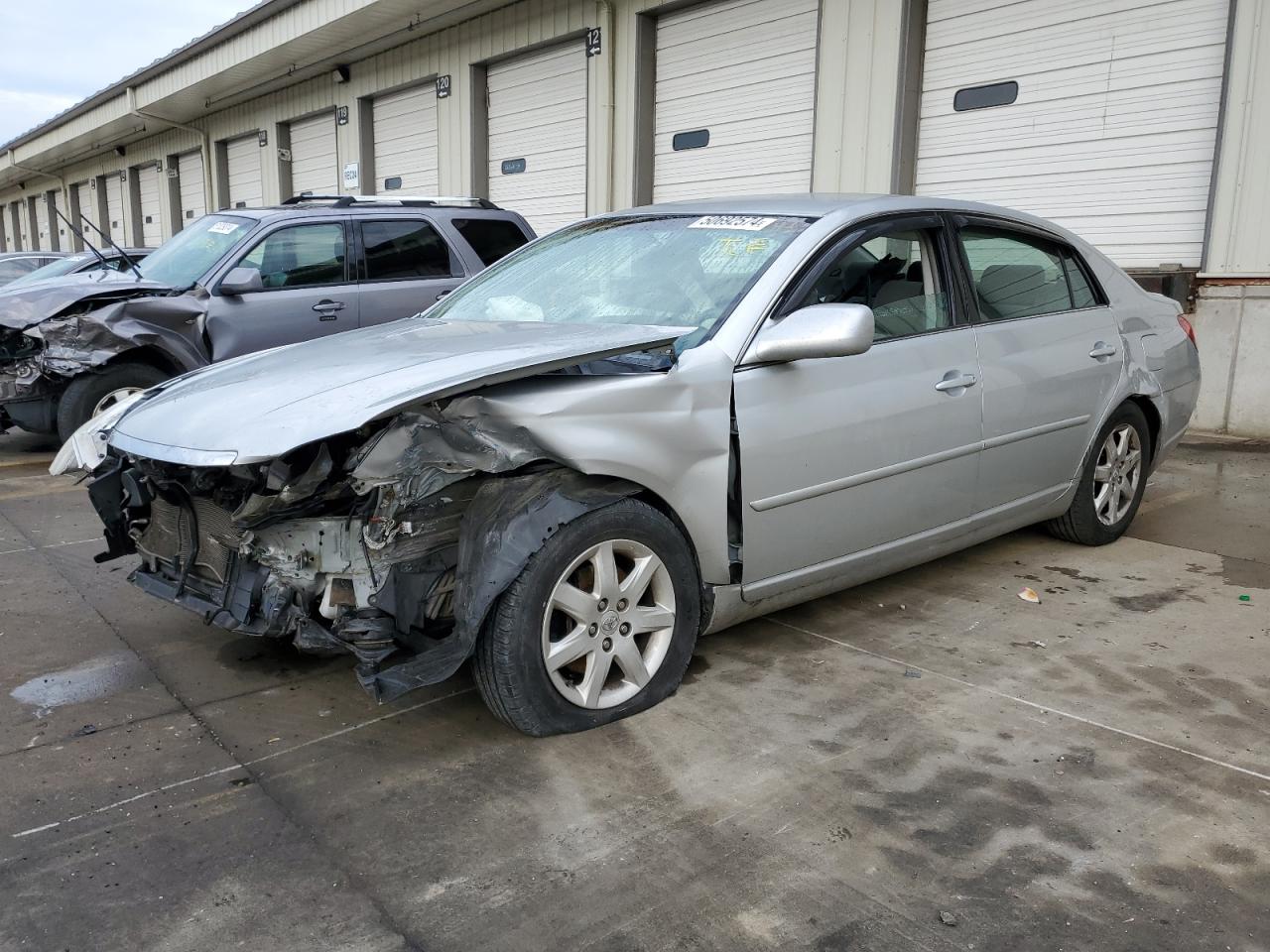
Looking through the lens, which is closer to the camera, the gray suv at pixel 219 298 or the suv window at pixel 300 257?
the gray suv at pixel 219 298

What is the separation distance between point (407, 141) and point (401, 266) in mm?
9526

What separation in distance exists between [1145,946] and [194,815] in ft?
7.65

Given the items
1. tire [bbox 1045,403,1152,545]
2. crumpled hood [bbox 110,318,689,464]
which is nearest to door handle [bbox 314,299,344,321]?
crumpled hood [bbox 110,318,689,464]

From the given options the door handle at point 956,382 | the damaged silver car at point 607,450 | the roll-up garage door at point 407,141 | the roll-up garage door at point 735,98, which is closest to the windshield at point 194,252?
the damaged silver car at point 607,450

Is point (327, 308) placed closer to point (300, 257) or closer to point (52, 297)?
point (300, 257)

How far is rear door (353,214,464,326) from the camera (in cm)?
768

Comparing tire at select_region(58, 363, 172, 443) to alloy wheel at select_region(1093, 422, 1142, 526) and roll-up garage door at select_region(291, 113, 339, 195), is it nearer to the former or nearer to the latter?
alloy wheel at select_region(1093, 422, 1142, 526)

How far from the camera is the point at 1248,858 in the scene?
2559mm

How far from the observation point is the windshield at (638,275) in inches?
143

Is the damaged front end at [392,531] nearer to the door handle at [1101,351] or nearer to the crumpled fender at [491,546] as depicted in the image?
the crumpled fender at [491,546]

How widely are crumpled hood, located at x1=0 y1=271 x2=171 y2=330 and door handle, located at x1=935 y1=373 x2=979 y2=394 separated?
5522 millimetres

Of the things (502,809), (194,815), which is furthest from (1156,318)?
(194,815)

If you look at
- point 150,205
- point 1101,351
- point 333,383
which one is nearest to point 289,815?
point 333,383

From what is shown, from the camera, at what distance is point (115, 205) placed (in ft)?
96.5
